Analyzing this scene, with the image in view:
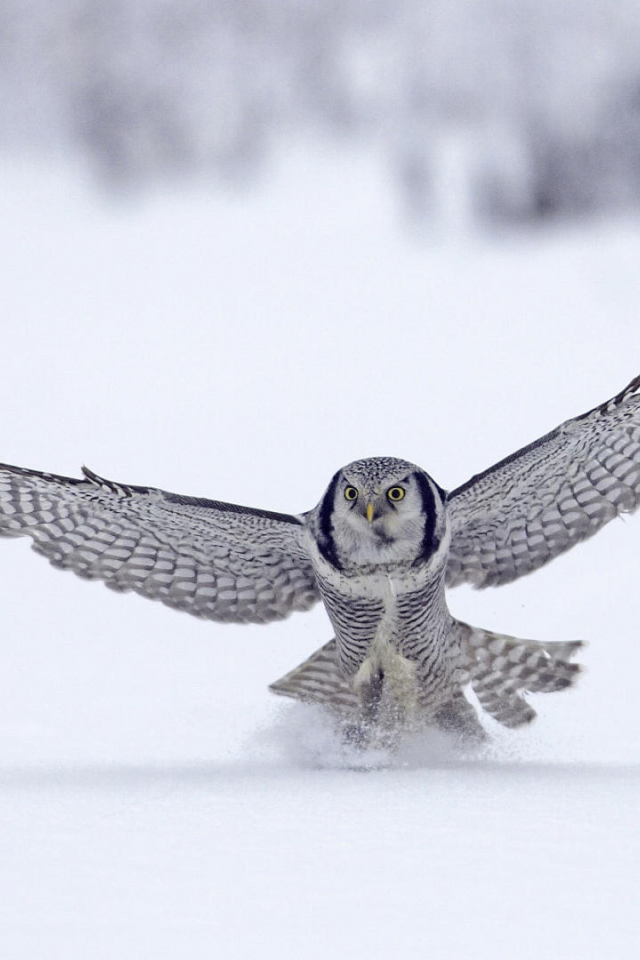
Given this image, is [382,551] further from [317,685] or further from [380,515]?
[317,685]

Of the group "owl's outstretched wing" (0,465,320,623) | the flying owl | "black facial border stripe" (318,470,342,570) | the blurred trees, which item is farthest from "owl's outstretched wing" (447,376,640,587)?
the blurred trees

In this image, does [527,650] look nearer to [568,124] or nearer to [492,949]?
[492,949]

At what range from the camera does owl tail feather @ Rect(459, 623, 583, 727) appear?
4.98m

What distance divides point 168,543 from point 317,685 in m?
0.77

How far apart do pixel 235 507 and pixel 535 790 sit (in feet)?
4.93

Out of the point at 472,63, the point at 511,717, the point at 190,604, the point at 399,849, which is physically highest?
the point at 472,63

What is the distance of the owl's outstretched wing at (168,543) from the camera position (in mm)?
4785

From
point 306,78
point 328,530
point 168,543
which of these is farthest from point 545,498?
point 306,78

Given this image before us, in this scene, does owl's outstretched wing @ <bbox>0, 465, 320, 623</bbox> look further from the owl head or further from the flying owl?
the owl head

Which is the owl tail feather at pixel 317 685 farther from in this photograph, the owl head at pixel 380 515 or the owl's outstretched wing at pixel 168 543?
the owl head at pixel 380 515

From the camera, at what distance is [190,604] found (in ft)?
17.0

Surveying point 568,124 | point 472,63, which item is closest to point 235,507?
point 568,124

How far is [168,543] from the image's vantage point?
5.05 metres

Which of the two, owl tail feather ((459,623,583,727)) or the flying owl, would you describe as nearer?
the flying owl
